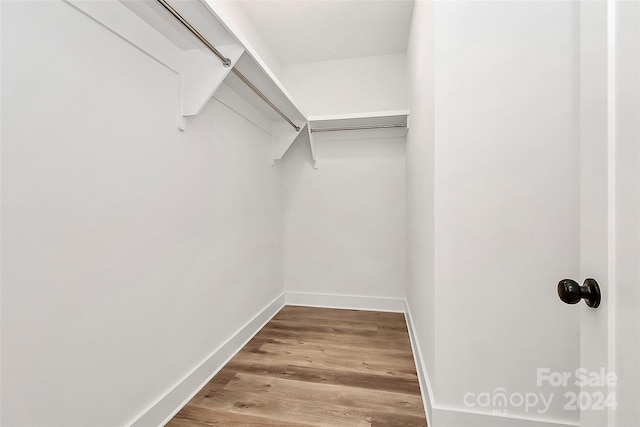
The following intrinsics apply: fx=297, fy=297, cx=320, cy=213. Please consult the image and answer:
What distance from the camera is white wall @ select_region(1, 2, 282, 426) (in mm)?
871

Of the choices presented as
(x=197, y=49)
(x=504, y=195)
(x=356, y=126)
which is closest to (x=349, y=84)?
(x=356, y=126)

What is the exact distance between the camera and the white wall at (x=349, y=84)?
2.90 metres

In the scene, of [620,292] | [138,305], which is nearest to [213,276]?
[138,305]

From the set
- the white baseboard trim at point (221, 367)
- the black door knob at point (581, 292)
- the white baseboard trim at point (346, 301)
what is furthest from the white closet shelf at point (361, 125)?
the black door knob at point (581, 292)

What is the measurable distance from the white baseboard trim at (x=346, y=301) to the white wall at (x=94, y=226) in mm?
1372

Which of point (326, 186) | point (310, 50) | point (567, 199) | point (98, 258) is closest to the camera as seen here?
point (98, 258)

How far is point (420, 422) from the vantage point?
1432mm

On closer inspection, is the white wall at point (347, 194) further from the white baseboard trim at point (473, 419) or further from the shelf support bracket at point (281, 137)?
the white baseboard trim at point (473, 419)

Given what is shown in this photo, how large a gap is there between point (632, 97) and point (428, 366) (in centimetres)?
147

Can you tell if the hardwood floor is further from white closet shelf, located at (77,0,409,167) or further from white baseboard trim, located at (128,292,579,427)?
white closet shelf, located at (77,0,409,167)

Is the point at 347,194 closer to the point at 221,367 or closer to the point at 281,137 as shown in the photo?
the point at 281,137

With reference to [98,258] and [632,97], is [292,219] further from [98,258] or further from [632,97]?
[632,97]

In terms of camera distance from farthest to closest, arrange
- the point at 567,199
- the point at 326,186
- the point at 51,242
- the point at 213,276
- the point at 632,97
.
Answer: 1. the point at 326,186
2. the point at 213,276
3. the point at 567,199
4. the point at 51,242
5. the point at 632,97

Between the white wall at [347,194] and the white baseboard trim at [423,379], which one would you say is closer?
the white baseboard trim at [423,379]
